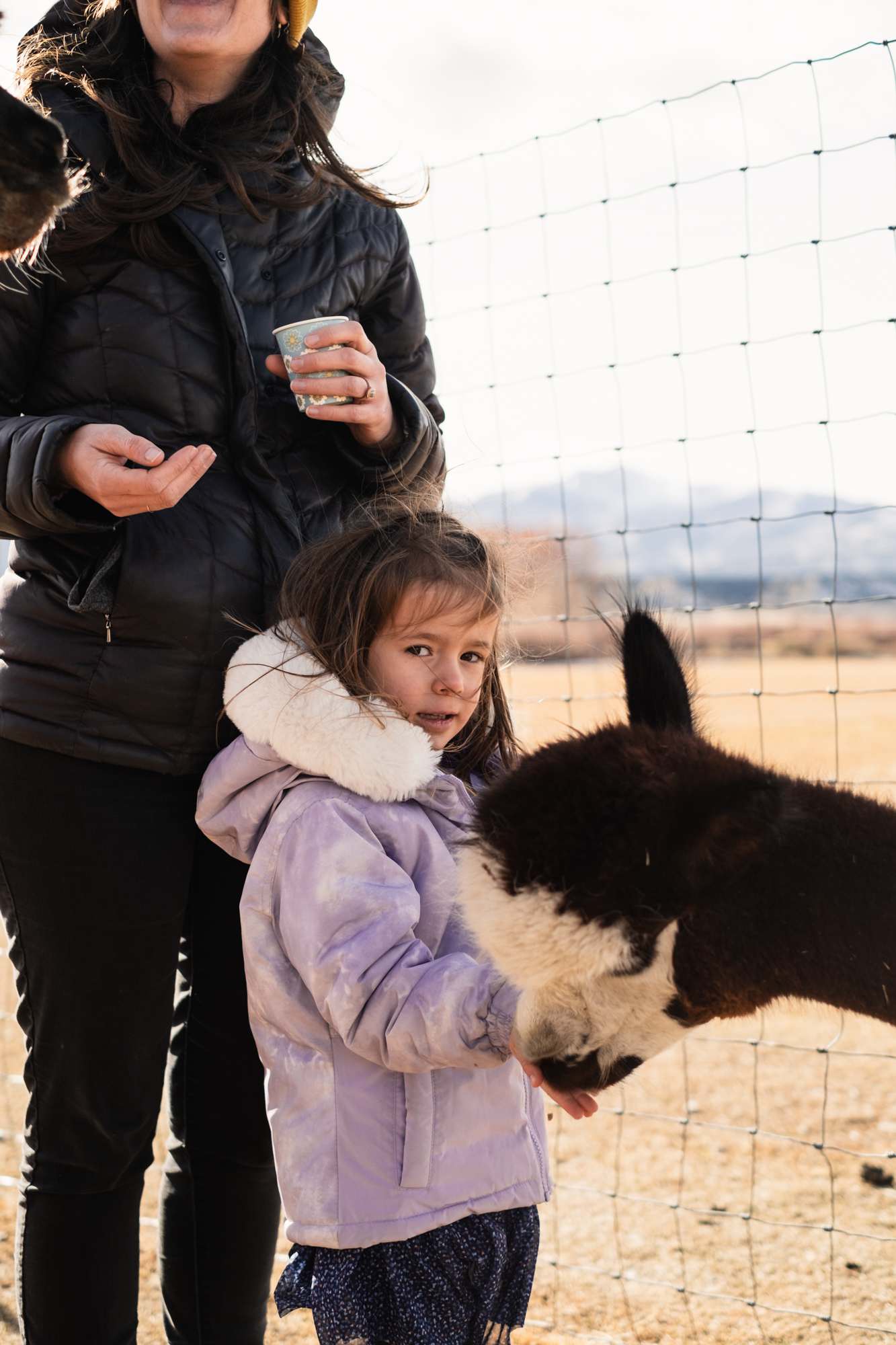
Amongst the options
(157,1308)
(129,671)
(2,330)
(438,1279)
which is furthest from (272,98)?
(157,1308)

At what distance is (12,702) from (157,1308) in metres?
1.78

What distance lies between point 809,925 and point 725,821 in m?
0.24

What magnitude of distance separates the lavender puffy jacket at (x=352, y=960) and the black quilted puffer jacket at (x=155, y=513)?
0.11 meters

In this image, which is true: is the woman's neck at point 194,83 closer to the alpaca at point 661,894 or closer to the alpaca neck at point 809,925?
the alpaca at point 661,894

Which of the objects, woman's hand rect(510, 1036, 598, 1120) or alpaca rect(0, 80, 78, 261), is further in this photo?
alpaca rect(0, 80, 78, 261)

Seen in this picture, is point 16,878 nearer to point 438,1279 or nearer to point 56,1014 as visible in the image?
point 56,1014

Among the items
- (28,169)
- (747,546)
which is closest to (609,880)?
(28,169)

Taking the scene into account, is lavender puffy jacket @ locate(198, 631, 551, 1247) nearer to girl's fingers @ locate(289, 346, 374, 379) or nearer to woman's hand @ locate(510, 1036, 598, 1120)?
woman's hand @ locate(510, 1036, 598, 1120)

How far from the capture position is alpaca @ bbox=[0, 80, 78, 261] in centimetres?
162

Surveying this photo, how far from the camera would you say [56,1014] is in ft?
5.99

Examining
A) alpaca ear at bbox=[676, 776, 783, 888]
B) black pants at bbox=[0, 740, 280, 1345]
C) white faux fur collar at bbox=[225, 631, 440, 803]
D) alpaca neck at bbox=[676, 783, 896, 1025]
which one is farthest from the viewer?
black pants at bbox=[0, 740, 280, 1345]

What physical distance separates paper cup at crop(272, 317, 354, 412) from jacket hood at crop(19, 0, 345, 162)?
0.38m

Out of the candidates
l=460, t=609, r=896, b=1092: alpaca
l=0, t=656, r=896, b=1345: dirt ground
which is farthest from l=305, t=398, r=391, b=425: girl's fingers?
l=460, t=609, r=896, b=1092: alpaca

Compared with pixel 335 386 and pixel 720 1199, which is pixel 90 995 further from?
pixel 720 1199
